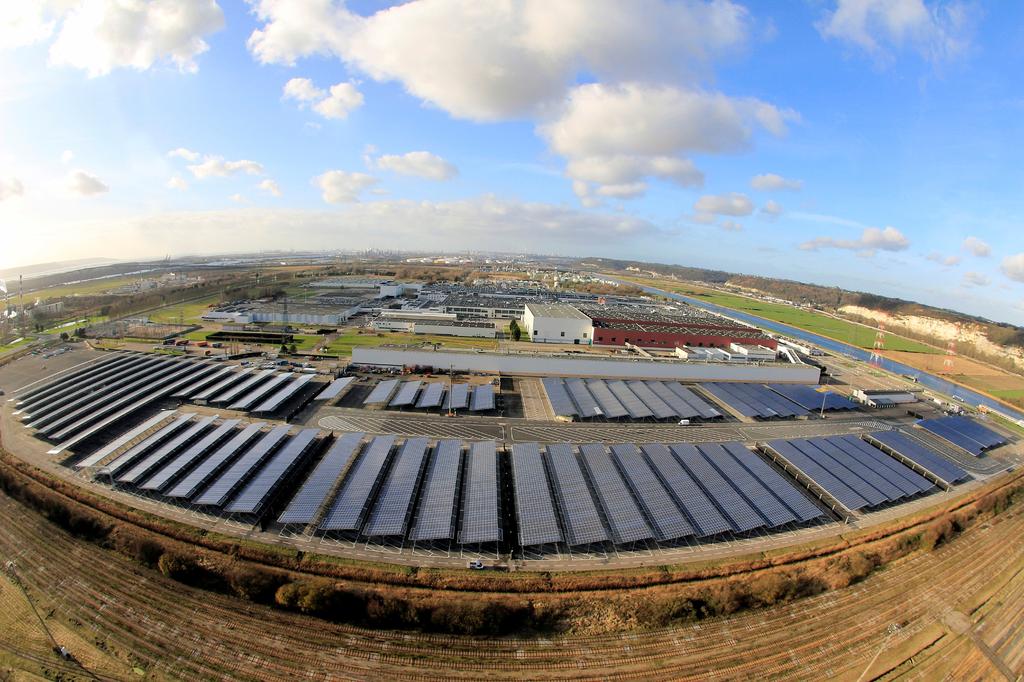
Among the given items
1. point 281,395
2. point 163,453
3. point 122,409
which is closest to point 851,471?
point 281,395

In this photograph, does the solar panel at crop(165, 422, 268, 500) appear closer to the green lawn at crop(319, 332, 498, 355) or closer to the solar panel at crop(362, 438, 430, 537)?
the solar panel at crop(362, 438, 430, 537)

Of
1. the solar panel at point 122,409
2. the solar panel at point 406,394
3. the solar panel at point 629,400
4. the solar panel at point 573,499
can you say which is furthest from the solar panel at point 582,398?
the solar panel at point 122,409

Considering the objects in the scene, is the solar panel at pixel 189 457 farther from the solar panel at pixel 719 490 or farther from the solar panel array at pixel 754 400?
the solar panel array at pixel 754 400

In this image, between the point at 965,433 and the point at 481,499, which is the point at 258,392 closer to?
the point at 481,499

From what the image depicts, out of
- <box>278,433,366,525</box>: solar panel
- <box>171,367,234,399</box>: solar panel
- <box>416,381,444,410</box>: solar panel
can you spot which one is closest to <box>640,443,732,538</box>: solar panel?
<box>416,381,444,410</box>: solar panel

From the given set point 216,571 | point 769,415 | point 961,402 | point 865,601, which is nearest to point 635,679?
point 865,601

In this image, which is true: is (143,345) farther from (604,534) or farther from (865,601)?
(865,601)
